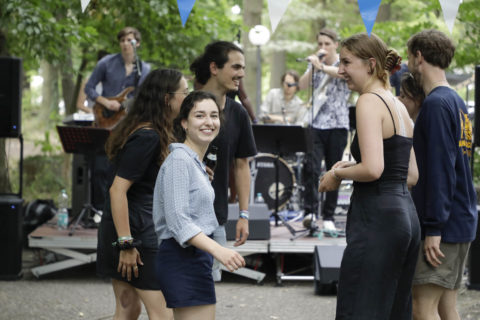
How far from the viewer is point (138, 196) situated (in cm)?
382

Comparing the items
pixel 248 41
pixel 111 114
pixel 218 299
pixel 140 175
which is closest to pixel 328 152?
pixel 218 299

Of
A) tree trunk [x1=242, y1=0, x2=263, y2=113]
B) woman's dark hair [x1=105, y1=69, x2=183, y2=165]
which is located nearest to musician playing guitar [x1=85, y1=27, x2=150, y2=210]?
woman's dark hair [x1=105, y1=69, x2=183, y2=165]

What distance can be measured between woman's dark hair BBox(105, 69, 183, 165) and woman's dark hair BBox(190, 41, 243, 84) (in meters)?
0.63

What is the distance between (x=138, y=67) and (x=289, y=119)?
337 centimetres

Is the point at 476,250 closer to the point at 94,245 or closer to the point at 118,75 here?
the point at 94,245

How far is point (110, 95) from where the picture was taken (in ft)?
28.1

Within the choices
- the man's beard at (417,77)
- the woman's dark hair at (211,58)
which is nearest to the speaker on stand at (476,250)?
the man's beard at (417,77)

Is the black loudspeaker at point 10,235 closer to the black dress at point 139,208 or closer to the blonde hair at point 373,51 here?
the black dress at point 139,208

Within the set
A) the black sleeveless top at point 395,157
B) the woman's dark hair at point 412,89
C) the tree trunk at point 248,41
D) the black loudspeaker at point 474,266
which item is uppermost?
the tree trunk at point 248,41

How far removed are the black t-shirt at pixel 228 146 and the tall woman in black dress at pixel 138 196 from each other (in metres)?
0.56

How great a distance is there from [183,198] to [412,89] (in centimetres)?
167

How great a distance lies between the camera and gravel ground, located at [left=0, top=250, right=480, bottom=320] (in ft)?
20.6

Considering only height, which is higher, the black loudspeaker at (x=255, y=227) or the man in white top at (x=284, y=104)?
the man in white top at (x=284, y=104)

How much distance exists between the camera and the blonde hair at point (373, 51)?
333cm
